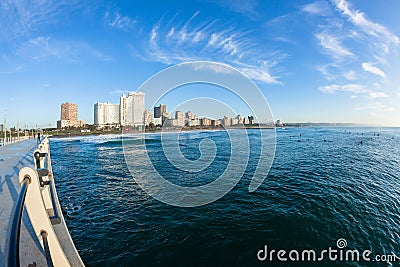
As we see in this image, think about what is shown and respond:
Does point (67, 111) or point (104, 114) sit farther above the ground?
point (67, 111)

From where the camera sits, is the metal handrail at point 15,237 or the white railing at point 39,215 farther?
the white railing at point 39,215

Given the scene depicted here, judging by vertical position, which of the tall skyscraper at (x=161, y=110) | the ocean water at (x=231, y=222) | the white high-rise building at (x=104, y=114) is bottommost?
the ocean water at (x=231, y=222)

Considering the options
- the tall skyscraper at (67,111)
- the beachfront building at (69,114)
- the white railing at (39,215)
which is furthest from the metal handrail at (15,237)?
the tall skyscraper at (67,111)

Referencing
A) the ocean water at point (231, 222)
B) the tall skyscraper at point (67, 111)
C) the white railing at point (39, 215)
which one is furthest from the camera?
the tall skyscraper at point (67, 111)

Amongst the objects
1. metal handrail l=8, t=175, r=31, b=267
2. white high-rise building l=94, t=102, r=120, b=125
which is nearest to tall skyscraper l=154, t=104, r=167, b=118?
metal handrail l=8, t=175, r=31, b=267

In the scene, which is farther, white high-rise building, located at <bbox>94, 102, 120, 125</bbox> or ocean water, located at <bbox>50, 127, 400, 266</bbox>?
white high-rise building, located at <bbox>94, 102, 120, 125</bbox>

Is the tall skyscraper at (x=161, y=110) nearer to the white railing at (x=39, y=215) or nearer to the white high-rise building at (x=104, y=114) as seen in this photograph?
the white railing at (x=39, y=215)

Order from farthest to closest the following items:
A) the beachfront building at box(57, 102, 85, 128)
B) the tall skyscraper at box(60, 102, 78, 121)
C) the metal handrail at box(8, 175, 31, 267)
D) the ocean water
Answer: the tall skyscraper at box(60, 102, 78, 121), the beachfront building at box(57, 102, 85, 128), the ocean water, the metal handrail at box(8, 175, 31, 267)

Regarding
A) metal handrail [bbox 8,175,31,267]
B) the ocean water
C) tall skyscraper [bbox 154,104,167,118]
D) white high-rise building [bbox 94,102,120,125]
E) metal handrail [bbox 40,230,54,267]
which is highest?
white high-rise building [bbox 94,102,120,125]

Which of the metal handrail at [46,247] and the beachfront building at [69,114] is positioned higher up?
the beachfront building at [69,114]

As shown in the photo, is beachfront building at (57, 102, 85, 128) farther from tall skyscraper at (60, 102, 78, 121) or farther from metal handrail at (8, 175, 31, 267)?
metal handrail at (8, 175, 31, 267)

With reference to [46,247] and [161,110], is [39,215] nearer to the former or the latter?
[46,247]

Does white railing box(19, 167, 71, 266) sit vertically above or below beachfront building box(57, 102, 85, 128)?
below

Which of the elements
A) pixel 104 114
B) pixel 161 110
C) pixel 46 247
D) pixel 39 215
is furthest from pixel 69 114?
pixel 46 247
